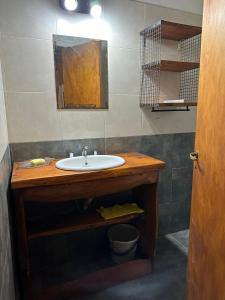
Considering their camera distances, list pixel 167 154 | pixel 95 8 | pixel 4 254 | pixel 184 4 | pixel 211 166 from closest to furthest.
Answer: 1. pixel 4 254
2. pixel 211 166
3. pixel 95 8
4. pixel 184 4
5. pixel 167 154

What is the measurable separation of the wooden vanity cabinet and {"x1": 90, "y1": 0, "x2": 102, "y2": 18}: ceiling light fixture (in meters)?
1.07

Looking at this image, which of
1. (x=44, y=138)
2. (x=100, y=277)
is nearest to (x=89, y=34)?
(x=44, y=138)

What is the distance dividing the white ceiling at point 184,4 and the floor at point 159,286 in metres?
2.13

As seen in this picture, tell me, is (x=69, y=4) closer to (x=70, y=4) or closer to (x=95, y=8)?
(x=70, y=4)

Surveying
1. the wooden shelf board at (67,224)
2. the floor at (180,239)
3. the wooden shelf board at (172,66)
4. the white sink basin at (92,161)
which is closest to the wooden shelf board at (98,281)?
the wooden shelf board at (67,224)

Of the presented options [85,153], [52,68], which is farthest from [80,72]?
[85,153]

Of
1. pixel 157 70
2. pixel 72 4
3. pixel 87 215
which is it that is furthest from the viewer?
pixel 157 70

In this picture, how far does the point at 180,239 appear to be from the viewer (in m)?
2.14

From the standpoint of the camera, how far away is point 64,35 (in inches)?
62.0

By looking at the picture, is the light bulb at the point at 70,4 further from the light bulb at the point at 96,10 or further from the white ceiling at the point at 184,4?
the white ceiling at the point at 184,4

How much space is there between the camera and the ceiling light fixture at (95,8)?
1561mm

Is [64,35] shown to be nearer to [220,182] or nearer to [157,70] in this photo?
[157,70]

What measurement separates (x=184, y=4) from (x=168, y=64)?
0.64 meters

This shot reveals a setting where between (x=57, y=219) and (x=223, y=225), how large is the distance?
3.56ft
